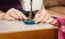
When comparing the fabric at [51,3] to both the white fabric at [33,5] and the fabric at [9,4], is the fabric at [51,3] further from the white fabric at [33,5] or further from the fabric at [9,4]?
the white fabric at [33,5]

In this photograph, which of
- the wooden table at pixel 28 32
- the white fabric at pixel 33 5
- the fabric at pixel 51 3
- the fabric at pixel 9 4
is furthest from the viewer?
the fabric at pixel 51 3

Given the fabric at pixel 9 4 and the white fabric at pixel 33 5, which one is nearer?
the white fabric at pixel 33 5

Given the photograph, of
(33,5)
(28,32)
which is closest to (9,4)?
(33,5)

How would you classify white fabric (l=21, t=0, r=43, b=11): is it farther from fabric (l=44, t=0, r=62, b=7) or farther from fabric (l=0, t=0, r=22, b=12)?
fabric (l=44, t=0, r=62, b=7)

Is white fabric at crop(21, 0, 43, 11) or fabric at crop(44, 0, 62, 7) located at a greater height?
white fabric at crop(21, 0, 43, 11)

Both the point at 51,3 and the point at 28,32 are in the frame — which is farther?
the point at 51,3

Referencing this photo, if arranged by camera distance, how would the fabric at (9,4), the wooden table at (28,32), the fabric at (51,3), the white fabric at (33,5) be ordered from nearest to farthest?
the wooden table at (28,32) → the white fabric at (33,5) → the fabric at (9,4) → the fabric at (51,3)

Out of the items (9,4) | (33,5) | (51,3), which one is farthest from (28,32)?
(51,3)

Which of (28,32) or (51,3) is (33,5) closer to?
(28,32)

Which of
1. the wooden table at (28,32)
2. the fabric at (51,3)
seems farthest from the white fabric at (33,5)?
the fabric at (51,3)

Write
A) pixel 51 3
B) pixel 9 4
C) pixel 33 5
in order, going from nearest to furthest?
pixel 33 5, pixel 9 4, pixel 51 3

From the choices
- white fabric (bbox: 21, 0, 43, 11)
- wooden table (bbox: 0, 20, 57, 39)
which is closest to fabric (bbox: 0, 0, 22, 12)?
white fabric (bbox: 21, 0, 43, 11)

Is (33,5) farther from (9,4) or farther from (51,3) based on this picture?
(51,3)

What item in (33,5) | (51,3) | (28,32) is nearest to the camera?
(28,32)
